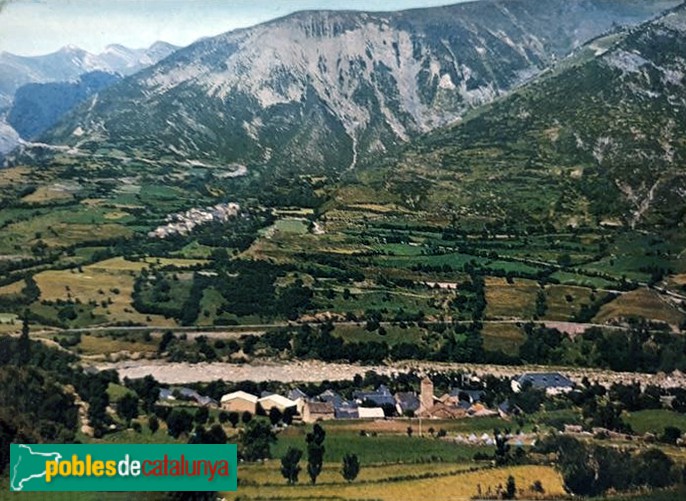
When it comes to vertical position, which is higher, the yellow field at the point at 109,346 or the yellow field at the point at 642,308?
the yellow field at the point at 109,346

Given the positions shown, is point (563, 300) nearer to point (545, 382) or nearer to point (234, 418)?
point (545, 382)

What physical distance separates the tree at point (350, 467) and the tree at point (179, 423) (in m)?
3.65

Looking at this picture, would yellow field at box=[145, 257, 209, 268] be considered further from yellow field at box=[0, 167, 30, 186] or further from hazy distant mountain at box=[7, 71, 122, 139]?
hazy distant mountain at box=[7, 71, 122, 139]

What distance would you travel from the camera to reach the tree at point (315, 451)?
17.8 meters

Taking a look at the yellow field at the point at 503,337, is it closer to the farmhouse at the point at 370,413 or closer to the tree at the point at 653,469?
the farmhouse at the point at 370,413

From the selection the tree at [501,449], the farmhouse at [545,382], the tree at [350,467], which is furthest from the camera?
the farmhouse at [545,382]

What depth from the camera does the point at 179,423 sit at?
18906mm

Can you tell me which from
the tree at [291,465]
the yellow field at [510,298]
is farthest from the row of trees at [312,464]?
the yellow field at [510,298]

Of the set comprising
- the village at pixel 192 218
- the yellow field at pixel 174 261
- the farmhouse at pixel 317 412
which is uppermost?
the village at pixel 192 218

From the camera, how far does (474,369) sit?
24188 mm

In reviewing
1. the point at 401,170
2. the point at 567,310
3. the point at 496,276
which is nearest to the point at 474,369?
the point at 567,310

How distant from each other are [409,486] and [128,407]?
6.92m

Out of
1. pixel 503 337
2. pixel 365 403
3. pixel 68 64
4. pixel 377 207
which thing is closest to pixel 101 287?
pixel 365 403

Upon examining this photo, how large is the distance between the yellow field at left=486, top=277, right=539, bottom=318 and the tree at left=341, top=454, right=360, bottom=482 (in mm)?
10415
